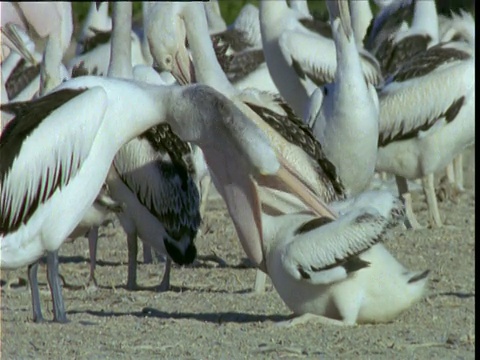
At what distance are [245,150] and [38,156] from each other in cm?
118

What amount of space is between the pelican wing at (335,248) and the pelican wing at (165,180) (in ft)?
5.58

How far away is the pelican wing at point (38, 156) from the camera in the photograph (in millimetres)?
6668

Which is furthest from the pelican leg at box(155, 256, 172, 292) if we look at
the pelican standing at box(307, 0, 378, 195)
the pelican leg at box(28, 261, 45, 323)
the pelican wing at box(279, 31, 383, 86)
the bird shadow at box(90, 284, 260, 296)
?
the pelican wing at box(279, 31, 383, 86)

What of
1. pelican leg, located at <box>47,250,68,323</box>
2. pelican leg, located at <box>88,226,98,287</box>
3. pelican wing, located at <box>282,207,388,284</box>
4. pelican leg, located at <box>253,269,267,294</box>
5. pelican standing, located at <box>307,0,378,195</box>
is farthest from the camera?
pelican standing, located at <box>307,0,378,195</box>

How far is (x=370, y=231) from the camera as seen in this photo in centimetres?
641

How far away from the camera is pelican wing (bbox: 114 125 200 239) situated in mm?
8148

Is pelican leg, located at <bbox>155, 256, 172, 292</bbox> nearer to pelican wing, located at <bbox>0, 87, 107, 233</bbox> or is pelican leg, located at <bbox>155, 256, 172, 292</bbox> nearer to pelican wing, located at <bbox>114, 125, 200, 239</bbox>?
pelican wing, located at <bbox>114, 125, 200, 239</bbox>

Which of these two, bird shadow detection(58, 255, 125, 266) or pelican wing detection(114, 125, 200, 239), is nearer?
pelican wing detection(114, 125, 200, 239)

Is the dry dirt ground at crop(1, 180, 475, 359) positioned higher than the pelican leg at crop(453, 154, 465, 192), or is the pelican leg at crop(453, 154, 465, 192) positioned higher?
the dry dirt ground at crop(1, 180, 475, 359)

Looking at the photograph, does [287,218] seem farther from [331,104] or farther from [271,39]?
[271,39]

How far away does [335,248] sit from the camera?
643cm

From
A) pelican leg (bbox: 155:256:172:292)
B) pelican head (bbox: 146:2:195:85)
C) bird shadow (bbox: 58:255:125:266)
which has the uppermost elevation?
pelican head (bbox: 146:2:195:85)

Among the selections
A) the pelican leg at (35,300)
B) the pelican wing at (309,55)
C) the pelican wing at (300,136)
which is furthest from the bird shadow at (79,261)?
the pelican wing at (309,55)

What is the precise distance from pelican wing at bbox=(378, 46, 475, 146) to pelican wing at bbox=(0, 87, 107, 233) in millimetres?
4684
